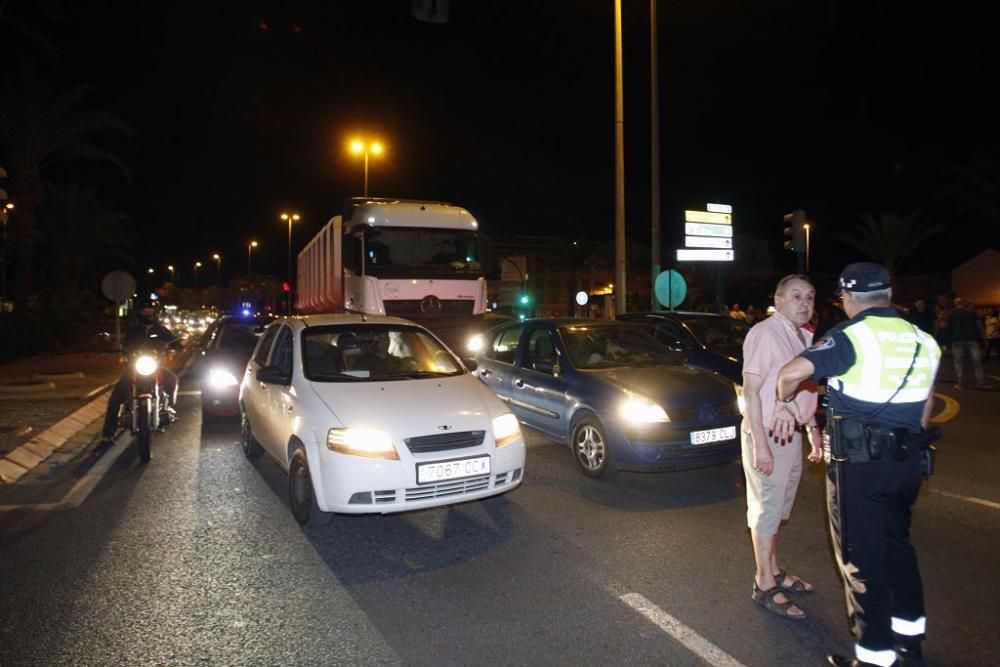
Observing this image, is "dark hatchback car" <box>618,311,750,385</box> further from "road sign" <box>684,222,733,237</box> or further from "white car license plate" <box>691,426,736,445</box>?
"road sign" <box>684,222,733,237</box>

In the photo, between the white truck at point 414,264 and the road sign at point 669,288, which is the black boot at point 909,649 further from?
the road sign at point 669,288

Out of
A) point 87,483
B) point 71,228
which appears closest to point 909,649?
point 87,483

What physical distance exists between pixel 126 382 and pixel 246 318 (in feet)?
11.8

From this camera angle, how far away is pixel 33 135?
2391 cm

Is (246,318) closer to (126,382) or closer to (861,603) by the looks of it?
(126,382)

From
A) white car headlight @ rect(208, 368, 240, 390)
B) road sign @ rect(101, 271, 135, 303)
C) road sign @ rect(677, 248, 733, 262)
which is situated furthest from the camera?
road sign @ rect(677, 248, 733, 262)

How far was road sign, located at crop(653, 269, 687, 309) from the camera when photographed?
55.3ft

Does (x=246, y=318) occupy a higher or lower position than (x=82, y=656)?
higher

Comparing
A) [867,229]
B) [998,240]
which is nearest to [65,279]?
[867,229]

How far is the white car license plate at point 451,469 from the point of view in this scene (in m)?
4.99

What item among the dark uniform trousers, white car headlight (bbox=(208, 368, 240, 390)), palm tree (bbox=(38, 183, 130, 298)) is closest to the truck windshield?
white car headlight (bbox=(208, 368, 240, 390))

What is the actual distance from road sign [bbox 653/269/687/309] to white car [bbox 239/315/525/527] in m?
11.2

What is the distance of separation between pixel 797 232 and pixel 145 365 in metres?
11.3

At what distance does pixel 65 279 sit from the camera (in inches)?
1245
